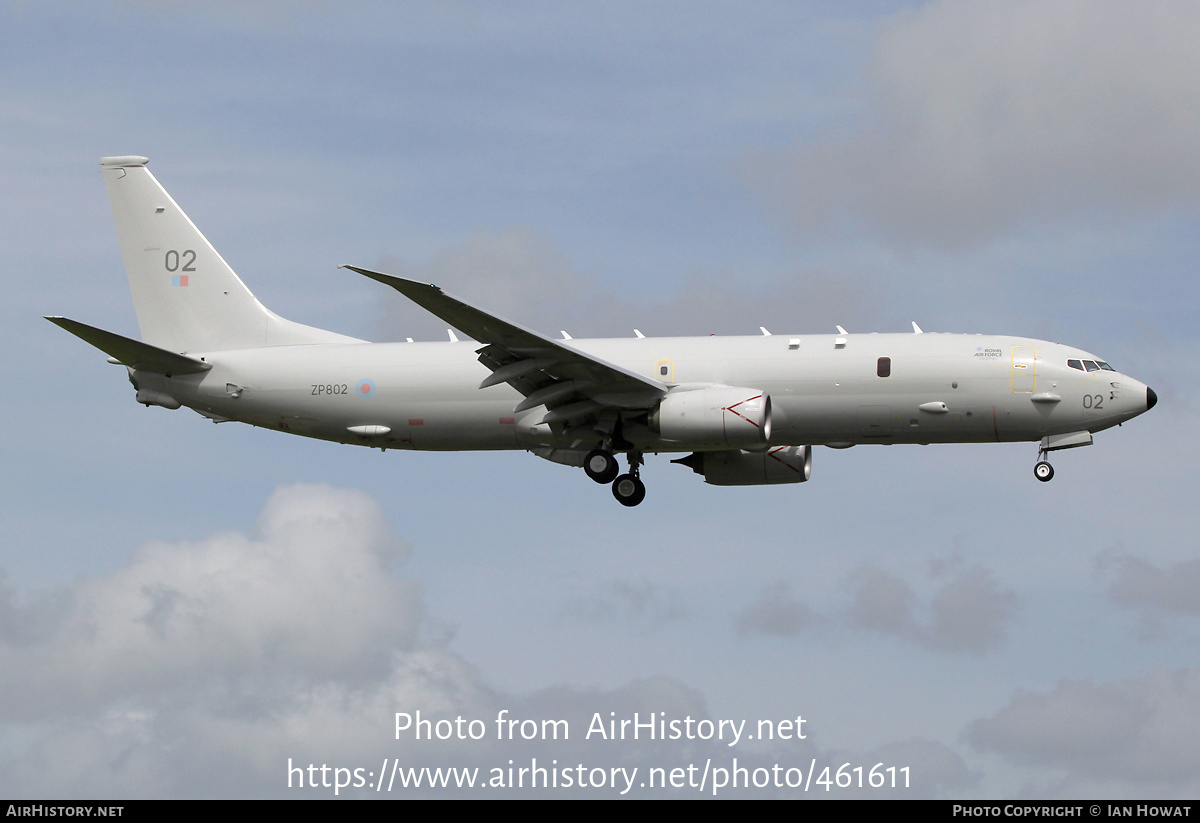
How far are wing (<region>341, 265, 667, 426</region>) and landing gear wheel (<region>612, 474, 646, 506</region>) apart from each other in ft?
8.77

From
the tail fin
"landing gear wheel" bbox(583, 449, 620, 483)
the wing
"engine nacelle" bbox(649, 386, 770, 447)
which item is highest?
the tail fin

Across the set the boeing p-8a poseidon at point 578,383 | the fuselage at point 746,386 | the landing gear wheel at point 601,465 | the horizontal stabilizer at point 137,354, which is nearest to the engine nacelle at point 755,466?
the boeing p-8a poseidon at point 578,383

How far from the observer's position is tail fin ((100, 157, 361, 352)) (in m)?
47.5

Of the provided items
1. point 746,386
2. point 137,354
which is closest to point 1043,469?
point 746,386

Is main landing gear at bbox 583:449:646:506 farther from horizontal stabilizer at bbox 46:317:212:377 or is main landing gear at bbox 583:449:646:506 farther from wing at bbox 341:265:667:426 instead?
horizontal stabilizer at bbox 46:317:212:377

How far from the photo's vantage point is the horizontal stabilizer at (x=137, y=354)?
43156mm

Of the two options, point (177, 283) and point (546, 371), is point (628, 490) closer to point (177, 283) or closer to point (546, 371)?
point (546, 371)

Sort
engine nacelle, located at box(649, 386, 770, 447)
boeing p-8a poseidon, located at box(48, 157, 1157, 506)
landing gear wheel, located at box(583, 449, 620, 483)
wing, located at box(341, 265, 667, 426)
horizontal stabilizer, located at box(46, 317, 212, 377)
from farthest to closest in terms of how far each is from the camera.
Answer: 1. landing gear wheel, located at box(583, 449, 620, 483)
2. horizontal stabilizer, located at box(46, 317, 212, 377)
3. boeing p-8a poseidon, located at box(48, 157, 1157, 506)
4. engine nacelle, located at box(649, 386, 770, 447)
5. wing, located at box(341, 265, 667, 426)

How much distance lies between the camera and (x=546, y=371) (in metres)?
41.9

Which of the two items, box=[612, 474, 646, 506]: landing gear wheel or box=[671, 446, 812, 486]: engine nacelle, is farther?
box=[671, 446, 812, 486]: engine nacelle

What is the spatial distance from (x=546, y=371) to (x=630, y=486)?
17.0 feet

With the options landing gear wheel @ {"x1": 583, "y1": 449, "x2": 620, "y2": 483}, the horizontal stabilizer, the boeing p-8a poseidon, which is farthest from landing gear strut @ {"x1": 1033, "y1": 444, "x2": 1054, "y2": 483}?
the horizontal stabilizer

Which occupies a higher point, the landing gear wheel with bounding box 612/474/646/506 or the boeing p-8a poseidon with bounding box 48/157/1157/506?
the boeing p-8a poseidon with bounding box 48/157/1157/506

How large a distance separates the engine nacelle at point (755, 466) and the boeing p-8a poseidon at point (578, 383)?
55 mm
